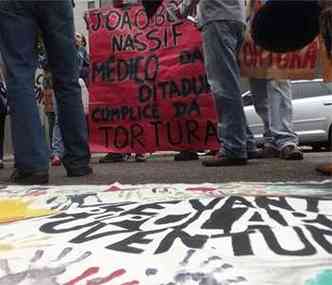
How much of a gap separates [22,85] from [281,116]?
2.09m

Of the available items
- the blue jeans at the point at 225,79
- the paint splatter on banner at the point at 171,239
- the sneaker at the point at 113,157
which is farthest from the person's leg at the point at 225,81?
the sneaker at the point at 113,157

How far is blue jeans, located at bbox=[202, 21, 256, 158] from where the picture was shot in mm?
3912

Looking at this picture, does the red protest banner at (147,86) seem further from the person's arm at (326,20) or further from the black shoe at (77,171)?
the person's arm at (326,20)

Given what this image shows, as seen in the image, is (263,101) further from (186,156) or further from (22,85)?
(22,85)

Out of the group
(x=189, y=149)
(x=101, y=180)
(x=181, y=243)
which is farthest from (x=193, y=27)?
(x=181, y=243)

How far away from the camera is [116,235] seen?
158cm

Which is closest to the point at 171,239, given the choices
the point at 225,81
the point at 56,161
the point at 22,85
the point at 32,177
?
the point at 32,177

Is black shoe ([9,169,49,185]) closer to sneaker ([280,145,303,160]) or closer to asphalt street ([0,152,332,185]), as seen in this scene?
asphalt street ([0,152,332,185])

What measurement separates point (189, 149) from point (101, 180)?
2.14 m

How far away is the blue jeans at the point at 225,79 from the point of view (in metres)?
3.91

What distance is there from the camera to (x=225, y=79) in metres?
3.95

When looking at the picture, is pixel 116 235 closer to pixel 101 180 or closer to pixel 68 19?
pixel 101 180

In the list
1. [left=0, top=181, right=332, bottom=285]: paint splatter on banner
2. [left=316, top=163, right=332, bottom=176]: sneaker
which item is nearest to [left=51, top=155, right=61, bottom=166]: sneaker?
[left=316, top=163, right=332, bottom=176]: sneaker

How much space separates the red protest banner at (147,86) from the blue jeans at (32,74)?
1.83m
